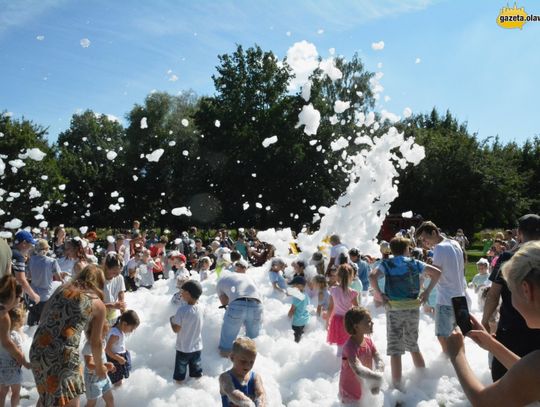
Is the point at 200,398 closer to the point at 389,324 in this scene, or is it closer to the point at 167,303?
the point at 389,324

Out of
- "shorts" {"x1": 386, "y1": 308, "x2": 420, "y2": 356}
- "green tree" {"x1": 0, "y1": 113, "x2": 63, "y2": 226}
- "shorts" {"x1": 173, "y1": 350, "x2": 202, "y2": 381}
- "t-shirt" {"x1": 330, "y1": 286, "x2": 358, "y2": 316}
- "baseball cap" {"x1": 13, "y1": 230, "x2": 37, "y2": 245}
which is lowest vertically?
"shorts" {"x1": 173, "y1": 350, "x2": 202, "y2": 381}

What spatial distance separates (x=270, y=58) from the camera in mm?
36625

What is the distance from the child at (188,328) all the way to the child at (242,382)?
Result: 6.14ft

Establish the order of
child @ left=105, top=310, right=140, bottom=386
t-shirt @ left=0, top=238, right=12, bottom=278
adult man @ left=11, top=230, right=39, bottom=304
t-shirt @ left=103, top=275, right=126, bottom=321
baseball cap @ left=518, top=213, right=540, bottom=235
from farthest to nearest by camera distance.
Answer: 1. adult man @ left=11, top=230, right=39, bottom=304
2. t-shirt @ left=103, top=275, right=126, bottom=321
3. child @ left=105, top=310, right=140, bottom=386
4. t-shirt @ left=0, top=238, right=12, bottom=278
5. baseball cap @ left=518, top=213, right=540, bottom=235

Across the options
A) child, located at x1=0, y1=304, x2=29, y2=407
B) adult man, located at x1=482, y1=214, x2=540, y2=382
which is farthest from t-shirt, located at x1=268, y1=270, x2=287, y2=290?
adult man, located at x1=482, y1=214, x2=540, y2=382

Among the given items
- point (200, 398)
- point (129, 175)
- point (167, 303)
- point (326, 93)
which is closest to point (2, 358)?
point (200, 398)

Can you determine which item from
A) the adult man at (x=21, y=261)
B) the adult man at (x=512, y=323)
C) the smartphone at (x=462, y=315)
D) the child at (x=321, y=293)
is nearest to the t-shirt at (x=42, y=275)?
the adult man at (x=21, y=261)

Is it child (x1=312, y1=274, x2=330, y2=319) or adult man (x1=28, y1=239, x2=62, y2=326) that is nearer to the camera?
adult man (x1=28, y1=239, x2=62, y2=326)

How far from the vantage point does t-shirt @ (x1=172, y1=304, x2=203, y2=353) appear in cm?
571

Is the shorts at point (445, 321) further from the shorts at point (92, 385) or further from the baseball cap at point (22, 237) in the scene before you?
the baseball cap at point (22, 237)

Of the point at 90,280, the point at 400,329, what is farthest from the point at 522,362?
the point at 400,329

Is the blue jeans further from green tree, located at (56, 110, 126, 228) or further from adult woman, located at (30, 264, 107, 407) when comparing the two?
green tree, located at (56, 110, 126, 228)

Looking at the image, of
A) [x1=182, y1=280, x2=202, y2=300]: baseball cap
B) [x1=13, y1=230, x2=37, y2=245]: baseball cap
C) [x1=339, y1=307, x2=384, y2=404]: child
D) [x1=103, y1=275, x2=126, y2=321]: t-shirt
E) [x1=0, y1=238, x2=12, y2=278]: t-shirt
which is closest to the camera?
[x1=339, y1=307, x2=384, y2=404]: child

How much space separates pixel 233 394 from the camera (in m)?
3.78
